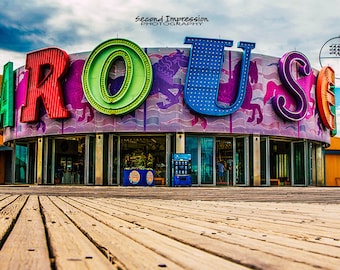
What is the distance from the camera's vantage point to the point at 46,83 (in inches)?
996

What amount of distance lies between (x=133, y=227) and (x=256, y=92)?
22.1m

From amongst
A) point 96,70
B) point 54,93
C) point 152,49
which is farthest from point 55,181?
point 152,49

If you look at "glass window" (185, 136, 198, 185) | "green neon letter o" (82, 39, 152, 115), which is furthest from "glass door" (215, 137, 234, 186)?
"green neon letter o" (82, 39, 152, 115)

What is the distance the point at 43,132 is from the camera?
2555 cm

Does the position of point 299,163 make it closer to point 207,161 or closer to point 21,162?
point 207,161

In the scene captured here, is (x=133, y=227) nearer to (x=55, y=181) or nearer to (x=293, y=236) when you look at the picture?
→ (x=293, y=236)

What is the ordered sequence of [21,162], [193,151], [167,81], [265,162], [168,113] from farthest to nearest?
[21,162] → [265,162] → [193,151] → [167,81] → [168,113]

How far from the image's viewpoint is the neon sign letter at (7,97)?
27.9m

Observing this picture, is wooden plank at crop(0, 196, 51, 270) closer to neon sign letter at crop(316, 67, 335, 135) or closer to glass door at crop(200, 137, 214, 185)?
glass door at crop(200, 137, 214, 185)

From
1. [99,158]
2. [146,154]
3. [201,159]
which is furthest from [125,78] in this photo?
[201,159]

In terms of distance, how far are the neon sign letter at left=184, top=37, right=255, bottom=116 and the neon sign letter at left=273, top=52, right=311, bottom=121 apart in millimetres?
2350

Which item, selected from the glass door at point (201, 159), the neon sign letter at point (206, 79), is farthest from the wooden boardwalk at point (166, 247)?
the glass door at point (201, 159)

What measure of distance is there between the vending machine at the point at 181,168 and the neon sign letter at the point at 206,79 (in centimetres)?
228

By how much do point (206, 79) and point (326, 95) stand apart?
8.70 meters
